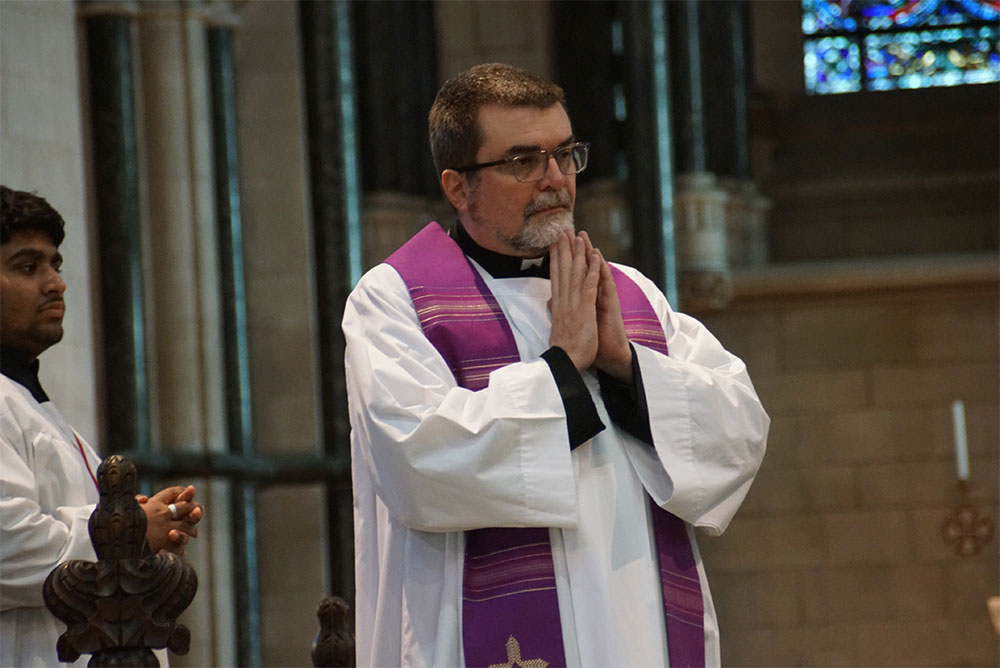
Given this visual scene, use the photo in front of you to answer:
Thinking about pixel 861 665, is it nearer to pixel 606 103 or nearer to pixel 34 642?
pixel 606 103

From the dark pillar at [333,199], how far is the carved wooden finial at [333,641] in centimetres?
405

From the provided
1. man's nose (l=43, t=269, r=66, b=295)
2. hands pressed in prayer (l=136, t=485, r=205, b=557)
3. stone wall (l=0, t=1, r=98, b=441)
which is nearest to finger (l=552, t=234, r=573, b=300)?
hands pressed in prayer (l=136, t=485, r=205, b=557)

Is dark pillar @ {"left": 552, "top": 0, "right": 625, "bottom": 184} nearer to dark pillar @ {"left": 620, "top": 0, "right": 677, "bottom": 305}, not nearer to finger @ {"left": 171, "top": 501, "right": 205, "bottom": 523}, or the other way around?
dark pillar @ {"left": 620, "top": 0, "right": 677, "bottom": 305}

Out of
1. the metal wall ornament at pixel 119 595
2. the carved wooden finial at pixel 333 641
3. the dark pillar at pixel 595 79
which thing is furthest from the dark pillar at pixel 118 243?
the metal wall ornament at pixel 119 595

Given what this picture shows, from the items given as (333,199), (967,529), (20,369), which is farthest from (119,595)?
(967,529)

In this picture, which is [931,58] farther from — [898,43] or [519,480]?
[519,480]

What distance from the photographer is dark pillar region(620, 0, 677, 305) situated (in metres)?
9.02

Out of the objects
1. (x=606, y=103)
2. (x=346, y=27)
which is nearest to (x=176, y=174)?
(x=346, y=27)

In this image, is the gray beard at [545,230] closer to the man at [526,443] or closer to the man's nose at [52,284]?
the man at [526,443]

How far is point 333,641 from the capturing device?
4.23 metres

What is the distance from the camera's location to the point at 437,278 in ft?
11.0

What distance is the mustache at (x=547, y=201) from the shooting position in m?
3.23

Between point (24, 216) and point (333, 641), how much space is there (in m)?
1.26

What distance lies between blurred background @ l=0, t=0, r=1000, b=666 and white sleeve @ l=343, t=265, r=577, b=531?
4.61 metres
